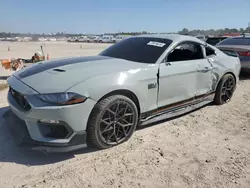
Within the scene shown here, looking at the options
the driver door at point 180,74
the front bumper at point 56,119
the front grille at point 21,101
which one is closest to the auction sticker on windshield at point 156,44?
the driver door at point 180,74

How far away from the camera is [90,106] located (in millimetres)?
2932

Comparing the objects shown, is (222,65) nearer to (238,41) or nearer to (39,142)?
(39,142)

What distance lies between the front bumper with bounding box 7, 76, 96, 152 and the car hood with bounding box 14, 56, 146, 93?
7.2 inches

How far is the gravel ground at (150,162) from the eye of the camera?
2.60m

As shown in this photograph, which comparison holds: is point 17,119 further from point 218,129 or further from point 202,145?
point 218,129

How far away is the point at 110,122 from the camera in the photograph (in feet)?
10.5

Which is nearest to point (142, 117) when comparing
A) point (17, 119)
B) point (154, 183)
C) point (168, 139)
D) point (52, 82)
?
point (168, 139)

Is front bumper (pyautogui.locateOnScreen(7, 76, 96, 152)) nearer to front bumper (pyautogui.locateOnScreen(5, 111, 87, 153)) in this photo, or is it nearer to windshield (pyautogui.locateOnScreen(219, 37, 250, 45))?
front bumper (pyautogui.locateOnScreen(5, 111, 87, 153))

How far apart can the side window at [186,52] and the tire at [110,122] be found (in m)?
1.27

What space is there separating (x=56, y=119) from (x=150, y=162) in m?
1.25

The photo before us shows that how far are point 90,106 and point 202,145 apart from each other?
170 cm

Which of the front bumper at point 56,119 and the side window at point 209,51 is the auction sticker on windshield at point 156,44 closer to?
the side window at point 209,51

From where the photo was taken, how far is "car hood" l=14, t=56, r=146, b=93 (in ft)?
9.55

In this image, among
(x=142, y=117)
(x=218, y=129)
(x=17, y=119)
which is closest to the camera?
(x=17, y=119)
